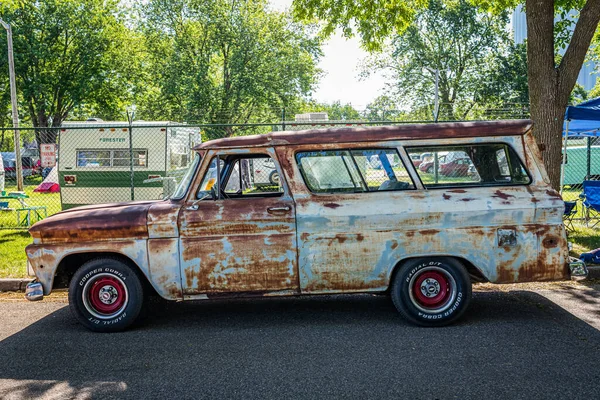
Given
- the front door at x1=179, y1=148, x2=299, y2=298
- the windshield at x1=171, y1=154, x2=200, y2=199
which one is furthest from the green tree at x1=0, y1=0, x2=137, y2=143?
the front door at x1=179, y1=148, x2=299, y2=298

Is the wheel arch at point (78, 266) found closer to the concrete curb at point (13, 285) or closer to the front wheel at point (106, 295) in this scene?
the front wheel at point (106, 295)

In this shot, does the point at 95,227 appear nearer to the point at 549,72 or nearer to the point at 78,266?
the point at 78,266

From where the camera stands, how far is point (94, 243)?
18.3 ft

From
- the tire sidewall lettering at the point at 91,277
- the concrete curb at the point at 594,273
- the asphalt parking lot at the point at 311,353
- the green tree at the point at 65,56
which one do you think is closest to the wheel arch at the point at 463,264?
the asphalt parking lot at the point at 311,353

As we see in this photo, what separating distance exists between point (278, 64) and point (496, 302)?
105 ft

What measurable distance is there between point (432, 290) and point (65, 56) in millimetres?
36187

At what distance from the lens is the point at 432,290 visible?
562cm

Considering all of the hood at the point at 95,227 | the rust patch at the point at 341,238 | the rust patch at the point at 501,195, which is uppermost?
the rust patch at the point at 501,195

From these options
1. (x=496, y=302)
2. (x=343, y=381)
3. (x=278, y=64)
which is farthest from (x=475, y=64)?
(x=343, y=381)

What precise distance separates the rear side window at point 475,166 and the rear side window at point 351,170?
210 mm

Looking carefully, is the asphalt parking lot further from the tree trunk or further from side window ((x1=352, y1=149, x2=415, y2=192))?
the tree trunk

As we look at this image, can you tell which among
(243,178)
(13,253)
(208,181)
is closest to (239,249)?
(208,181)

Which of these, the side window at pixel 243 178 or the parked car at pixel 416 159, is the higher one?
the parked car at pixel 416 159

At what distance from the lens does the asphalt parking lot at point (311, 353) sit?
414cm
